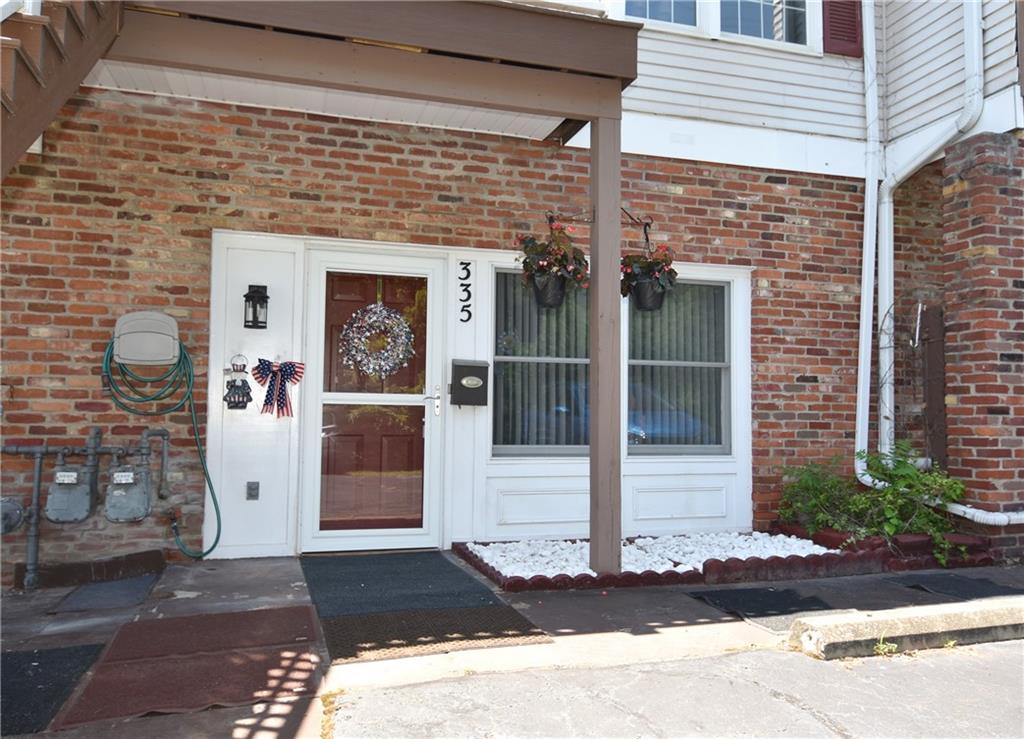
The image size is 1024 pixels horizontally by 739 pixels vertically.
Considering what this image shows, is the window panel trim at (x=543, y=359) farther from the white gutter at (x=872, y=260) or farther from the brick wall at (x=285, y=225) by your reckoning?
the white gutter at (x=872, y=260)

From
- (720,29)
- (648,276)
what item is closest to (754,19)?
(720,29)

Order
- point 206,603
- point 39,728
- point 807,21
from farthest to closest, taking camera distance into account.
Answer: point 807,21 < point 206,603 < point 39,728

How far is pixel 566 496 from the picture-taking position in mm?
5645

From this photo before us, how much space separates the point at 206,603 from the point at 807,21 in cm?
609

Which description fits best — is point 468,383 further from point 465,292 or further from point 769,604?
point 769,604

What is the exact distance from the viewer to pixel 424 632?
3574 mm

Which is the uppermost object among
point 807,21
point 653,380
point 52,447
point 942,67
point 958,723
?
point 807,21

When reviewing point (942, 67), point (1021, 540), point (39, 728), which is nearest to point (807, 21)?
point (942, 67)

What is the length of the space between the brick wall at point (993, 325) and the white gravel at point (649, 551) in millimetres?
1320

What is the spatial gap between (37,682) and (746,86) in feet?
19.1

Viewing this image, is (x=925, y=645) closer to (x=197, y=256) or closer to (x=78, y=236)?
(x=197, y=256)

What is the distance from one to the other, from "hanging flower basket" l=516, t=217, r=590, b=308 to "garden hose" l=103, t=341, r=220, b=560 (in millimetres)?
2219

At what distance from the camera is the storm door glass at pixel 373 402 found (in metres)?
5.29

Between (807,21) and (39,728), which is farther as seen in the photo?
(807,21)
